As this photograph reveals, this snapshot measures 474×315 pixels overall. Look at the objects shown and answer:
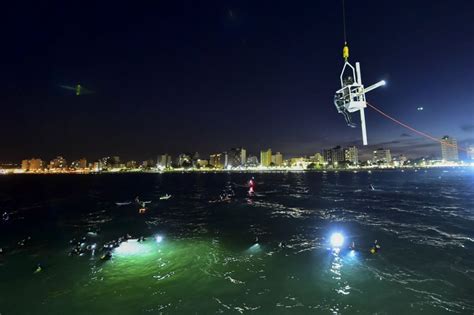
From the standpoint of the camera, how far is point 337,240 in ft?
107

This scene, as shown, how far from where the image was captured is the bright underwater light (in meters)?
31.0

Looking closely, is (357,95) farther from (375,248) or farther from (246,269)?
(375,248)

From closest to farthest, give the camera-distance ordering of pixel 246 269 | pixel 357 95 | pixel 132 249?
pixel 357 95
pixel 246 269
pixel 132 249

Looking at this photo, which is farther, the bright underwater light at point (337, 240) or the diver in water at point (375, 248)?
the bright underwater light at point (337, 240)

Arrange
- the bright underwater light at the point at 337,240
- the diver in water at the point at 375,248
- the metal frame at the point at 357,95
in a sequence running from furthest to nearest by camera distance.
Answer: the bright underwater light at the point at 337,240
the diver in water at the point at 375,248
the metal frame at the point at 357,95

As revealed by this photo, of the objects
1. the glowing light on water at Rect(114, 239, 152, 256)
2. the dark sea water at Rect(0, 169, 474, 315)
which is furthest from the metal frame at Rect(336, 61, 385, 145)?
the glowing light on water at Rect(114, 239, 152, 256)

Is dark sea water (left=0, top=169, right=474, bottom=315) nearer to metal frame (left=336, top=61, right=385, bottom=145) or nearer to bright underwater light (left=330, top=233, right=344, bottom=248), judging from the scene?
bright underwater light (left=330, top=233, right=344, bottom=248)

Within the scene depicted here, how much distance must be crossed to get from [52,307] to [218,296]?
1144 centimetres

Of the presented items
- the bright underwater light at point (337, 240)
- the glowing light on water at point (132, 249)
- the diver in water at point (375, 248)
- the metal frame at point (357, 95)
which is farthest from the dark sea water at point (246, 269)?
the metal frame at point (357, 95)

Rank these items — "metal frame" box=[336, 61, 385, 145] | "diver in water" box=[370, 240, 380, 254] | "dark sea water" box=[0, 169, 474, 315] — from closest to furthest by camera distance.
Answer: "metal frame" box=[336, 61, 385, 145] → "dark sea water" box=[0, 169, 474, 315] → "diver in water" box=[370, 240, 380, 254]

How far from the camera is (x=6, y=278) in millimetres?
23234

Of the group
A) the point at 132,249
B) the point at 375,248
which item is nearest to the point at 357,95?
the point at 375,248

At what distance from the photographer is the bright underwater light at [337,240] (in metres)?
31.0

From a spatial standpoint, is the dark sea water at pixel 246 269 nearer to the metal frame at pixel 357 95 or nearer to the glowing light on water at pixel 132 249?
the glowing light on water at pixel 132 249
